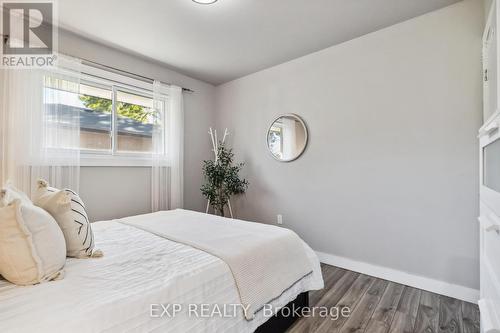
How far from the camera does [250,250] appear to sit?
1.48 meters

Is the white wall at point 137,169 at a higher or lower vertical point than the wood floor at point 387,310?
higher

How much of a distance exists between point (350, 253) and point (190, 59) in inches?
121

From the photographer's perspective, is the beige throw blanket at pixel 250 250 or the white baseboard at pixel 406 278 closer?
the beige throw blanket at pixel 250 250

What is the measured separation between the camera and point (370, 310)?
1.90 meters

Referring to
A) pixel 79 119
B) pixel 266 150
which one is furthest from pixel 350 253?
pixel 79 119

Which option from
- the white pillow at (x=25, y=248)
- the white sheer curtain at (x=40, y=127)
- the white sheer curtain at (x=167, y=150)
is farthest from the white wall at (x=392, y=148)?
the white pillow at (x=25, y=248)

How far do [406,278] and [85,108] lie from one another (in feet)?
12.5

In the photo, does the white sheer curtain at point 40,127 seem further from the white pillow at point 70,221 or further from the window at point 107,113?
the white pillow at point 70,221

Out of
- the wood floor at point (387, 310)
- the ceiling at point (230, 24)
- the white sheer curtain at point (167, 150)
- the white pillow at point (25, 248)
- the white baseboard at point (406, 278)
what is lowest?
the wood floor at point (387, 310)

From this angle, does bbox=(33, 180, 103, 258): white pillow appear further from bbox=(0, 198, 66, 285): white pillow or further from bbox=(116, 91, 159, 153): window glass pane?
bbox=(116, 91, 159, 153): window glass pane

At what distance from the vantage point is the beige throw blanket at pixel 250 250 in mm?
1347

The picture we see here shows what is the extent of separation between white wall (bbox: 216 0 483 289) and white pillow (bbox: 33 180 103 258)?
2363 mm

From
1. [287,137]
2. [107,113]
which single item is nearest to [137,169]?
[107,113]

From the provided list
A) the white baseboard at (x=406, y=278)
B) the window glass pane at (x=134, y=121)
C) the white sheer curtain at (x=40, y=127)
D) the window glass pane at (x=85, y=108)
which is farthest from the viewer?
the window glass pane at (x=134, y=121)
